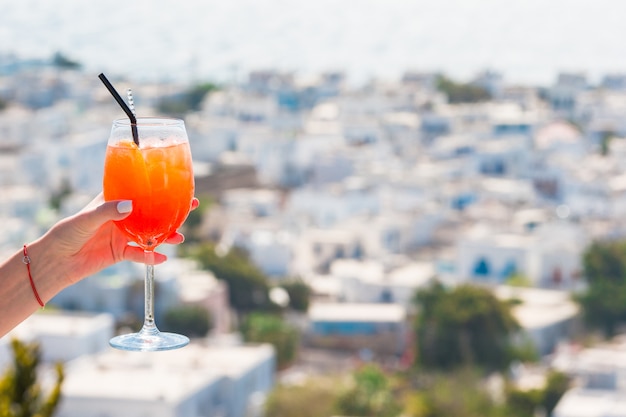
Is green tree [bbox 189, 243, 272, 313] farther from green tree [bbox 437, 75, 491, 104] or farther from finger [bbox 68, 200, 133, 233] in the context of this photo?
green tree [bbox 437, 75, 491, 104]

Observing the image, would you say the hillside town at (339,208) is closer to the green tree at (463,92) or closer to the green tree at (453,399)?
the green tree at (463,92)

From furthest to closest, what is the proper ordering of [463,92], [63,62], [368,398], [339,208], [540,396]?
[63,62], [463,92], [339,208], [540,396], [368,398]

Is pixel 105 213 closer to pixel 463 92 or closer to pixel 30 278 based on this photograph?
pixel 30 278

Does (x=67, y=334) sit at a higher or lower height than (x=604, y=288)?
higher

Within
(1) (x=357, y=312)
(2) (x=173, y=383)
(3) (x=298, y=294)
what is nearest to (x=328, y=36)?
(3) (x=298, y=294)

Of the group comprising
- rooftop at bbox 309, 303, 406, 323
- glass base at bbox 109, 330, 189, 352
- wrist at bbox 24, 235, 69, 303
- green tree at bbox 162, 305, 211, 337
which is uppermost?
wrist at bbox 24, 235, 69, 303

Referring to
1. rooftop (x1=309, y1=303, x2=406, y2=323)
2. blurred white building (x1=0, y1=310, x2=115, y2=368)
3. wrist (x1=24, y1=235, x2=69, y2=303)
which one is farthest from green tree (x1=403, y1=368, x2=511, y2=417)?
wrist (x1=24, y1=235, x2=69, y2=303)

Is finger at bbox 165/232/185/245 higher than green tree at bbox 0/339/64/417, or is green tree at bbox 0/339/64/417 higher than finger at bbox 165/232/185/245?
finger at bbox 165/232/185/245
